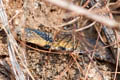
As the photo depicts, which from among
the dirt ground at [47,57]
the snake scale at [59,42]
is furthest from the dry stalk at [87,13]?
the snake scale at [59,42]

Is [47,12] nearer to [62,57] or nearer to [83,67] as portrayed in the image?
[62,57]

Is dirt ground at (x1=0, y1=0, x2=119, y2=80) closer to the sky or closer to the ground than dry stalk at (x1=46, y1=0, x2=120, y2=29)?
closer to the ground

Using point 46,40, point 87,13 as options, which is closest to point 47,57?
point 46,40

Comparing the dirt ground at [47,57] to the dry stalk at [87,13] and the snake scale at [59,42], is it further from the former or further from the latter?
the dry stalk at [87,13]

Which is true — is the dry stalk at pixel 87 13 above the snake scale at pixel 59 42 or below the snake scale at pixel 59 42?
above

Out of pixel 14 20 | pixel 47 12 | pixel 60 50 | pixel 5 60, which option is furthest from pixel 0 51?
pixel 47 12

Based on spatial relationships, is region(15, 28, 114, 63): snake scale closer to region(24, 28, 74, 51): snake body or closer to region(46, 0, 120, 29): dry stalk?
region(24, 28, 74, 51): snake body

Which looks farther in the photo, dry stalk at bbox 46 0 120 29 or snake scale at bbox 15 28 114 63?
snake scale at bbox 15 28 114 63

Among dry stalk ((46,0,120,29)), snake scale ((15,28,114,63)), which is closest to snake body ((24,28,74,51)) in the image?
snake scale ((15,28,114,63))
